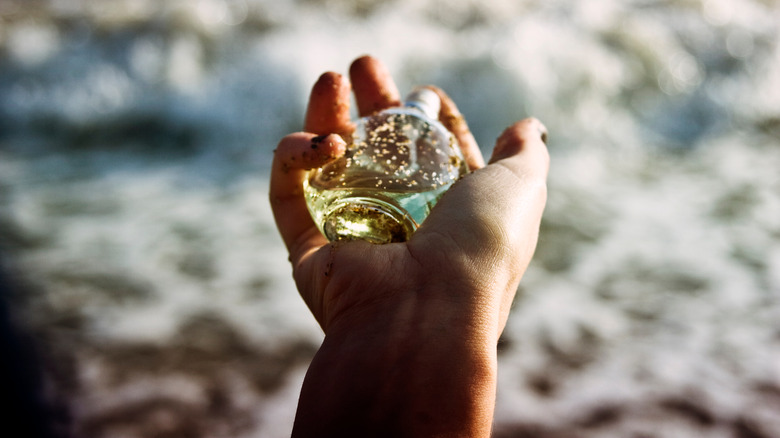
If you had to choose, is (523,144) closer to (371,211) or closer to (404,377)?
(371,211)

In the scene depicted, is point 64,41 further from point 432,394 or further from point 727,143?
point 727,143

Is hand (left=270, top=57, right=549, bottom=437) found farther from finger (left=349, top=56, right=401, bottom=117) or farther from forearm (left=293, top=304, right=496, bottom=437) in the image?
finger (left=349, top=56, right=401, bottom=117)

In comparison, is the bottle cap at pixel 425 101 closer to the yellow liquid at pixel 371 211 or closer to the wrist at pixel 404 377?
the yellow liquid at pixel 371 211

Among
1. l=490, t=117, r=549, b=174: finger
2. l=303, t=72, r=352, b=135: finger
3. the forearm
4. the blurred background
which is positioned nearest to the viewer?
the forearm

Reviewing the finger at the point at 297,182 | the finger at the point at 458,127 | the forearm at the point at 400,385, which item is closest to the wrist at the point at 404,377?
the forearm at the point at 400,385

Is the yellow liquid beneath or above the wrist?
above

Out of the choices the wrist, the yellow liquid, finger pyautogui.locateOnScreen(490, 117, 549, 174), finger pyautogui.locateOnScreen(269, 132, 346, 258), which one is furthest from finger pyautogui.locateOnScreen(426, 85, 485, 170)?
the wrist

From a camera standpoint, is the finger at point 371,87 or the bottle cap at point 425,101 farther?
the finger at point 371,87

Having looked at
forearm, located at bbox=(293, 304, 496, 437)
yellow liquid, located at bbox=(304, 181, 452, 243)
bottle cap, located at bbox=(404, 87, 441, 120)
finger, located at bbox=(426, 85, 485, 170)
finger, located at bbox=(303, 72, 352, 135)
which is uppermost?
finger, located at bbox=(426, 85, 485, 170)
